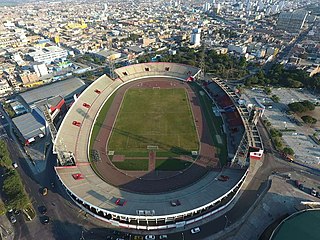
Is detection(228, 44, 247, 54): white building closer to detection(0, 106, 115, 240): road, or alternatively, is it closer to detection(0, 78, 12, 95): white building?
detection(0, 106, 115, 240): road

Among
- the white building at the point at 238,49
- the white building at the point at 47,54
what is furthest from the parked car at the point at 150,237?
the white building at the point at 238,49

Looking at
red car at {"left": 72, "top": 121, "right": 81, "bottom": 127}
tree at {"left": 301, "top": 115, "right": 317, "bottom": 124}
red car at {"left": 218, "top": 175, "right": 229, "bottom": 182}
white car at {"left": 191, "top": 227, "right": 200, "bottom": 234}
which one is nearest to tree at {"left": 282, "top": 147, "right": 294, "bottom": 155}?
tree at {"left": 301, "top": 115, "right": 317, "bottom": 124}

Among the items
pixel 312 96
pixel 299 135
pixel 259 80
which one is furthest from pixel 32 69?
pixel 312 96

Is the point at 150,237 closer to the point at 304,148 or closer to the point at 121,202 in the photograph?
the point at 121,202

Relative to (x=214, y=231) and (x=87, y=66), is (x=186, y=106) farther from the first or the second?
(x=87, y=66)

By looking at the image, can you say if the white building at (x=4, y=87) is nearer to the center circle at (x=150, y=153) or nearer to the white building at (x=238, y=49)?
the center circle at (x=150, y=153)

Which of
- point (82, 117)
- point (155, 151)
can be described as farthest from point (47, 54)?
point (155, 151)
